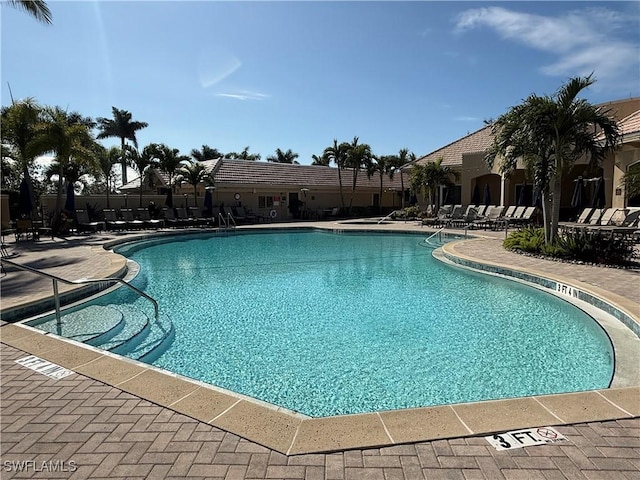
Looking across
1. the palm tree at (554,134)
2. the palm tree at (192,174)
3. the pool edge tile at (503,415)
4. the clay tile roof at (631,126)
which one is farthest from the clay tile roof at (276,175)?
the pool edge tile at (503,415)

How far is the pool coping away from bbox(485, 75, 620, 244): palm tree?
8956 millimetres

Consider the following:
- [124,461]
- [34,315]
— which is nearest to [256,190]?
[34,315]

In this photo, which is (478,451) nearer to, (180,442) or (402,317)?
(180,442)

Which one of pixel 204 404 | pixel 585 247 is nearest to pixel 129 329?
pixel 204 404

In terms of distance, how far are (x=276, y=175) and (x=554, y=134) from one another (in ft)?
72.5

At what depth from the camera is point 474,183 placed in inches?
987

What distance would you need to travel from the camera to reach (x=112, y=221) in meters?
20.5

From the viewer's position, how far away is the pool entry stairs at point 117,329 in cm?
521

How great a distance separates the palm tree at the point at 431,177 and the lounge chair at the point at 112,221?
57.9 ft

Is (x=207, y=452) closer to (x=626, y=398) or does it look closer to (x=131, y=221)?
(x=626, y=398)

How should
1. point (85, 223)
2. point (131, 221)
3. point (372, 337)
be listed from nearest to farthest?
point (372, 337)
point (85, 223)
point (131, 221)

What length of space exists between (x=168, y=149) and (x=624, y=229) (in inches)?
892

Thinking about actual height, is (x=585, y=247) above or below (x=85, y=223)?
below

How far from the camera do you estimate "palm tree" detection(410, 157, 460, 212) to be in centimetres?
2388
